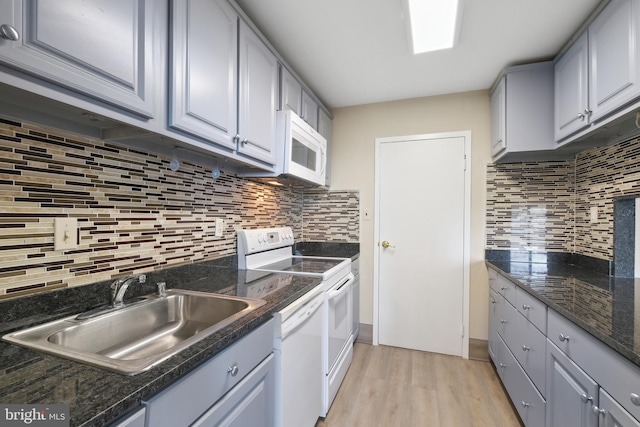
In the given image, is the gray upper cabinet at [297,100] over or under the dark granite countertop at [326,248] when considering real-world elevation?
over

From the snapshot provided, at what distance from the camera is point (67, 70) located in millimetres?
718

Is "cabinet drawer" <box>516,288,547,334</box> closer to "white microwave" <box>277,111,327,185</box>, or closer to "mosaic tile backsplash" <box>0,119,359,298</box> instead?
"white microwave" <box>277,111,327,185</box>

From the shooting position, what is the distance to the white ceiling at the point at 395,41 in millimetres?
1513

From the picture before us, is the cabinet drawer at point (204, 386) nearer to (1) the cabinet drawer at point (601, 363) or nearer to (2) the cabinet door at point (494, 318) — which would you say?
(1) the cabinet drawer at point (601, 363)

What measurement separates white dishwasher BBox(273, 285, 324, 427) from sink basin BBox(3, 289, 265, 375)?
0.20 m

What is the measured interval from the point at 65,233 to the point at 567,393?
195cm

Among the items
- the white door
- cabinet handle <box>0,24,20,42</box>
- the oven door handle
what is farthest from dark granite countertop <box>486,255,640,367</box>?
cabinet handle <box>0,24,20,42</box>

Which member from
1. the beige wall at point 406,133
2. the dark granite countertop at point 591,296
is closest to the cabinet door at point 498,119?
the beige wall at point 406,133

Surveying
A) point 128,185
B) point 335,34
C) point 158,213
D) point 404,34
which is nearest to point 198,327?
point 158,213

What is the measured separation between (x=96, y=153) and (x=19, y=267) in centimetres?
45

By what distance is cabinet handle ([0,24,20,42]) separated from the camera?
0.60 meters

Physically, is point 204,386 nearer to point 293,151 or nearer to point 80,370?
point 80,370

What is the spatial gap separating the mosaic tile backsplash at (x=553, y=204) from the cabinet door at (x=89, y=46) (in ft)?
8.32

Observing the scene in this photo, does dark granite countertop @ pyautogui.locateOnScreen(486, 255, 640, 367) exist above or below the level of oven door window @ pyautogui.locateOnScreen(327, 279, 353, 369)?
above
